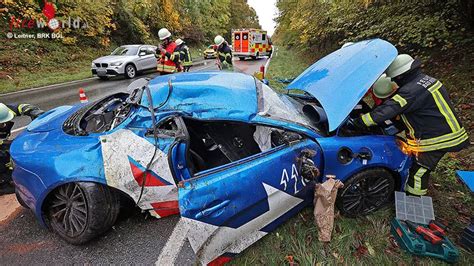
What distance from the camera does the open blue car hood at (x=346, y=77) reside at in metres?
2.21

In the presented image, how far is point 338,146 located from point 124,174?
173 centimetres

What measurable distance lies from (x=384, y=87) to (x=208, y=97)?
1.57 m

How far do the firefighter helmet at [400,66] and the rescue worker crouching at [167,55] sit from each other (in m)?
4.72

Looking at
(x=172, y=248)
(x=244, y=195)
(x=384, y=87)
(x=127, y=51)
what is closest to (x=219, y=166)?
(x=244, y=195)

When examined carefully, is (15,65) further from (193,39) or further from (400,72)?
(193,39)

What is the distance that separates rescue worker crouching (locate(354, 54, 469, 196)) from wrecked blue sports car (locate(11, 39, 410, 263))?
0.50 feet

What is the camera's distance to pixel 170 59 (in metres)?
6.23

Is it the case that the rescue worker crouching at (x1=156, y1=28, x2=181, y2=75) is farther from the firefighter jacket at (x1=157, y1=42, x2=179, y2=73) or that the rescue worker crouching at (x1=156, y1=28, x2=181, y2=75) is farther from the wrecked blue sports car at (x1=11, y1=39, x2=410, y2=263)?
the wrecked blue sports car at (x1=11, y1=39, x2=410, y2=263)

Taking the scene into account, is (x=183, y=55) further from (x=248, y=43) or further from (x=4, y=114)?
(x=248, y=43)

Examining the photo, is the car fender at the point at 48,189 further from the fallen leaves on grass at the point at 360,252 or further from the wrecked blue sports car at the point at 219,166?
the fallen leaves on grass at the point at 360,252

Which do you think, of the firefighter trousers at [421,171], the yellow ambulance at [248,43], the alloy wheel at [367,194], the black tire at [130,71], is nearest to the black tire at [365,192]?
the alloy wheel at [367,194]

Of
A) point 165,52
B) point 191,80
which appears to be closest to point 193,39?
point 165,52

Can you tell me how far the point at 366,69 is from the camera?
236 centimetres

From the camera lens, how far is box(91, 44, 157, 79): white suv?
10.2 meters
